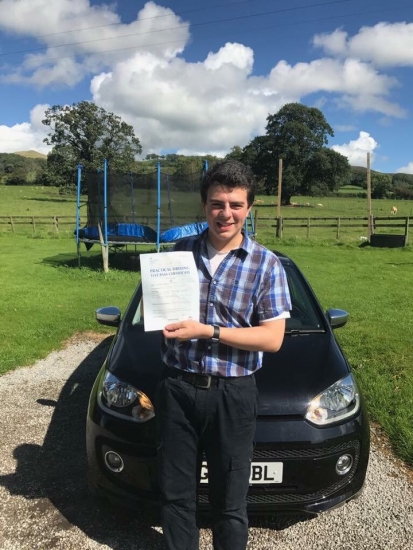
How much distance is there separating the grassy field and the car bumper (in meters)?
1.19

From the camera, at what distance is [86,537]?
8.03ft

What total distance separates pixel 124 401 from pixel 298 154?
58.2 metres

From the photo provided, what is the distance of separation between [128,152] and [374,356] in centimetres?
5655

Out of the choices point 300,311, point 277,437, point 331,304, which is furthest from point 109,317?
point 331,304

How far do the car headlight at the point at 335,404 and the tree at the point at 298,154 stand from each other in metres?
55.0

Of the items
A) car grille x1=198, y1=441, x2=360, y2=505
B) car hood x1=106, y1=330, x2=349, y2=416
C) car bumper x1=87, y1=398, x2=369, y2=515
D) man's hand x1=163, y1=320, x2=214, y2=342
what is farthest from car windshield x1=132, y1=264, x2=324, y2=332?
man's hand x1=163, y1=320, x2=214, y2=342

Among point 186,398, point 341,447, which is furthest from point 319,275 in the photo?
point 186,398

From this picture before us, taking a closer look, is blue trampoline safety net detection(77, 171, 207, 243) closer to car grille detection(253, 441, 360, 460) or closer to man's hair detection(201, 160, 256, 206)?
car grille detection(253, 441, 360, 460)

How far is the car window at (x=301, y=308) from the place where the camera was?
3361 mm

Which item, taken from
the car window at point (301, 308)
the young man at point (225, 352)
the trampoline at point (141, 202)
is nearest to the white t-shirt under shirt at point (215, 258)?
the young man at point (225, 352)

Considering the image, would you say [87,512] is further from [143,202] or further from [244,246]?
[143,202]

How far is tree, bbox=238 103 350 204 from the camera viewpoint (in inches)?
2238

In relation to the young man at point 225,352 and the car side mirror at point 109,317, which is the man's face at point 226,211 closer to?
the young man at point 225,352

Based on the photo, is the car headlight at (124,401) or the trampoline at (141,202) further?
the trampoline at (141,202)
